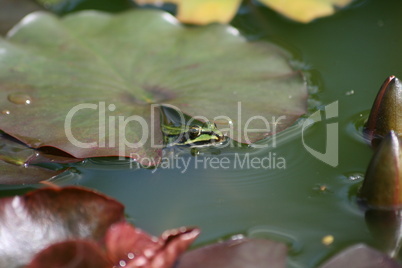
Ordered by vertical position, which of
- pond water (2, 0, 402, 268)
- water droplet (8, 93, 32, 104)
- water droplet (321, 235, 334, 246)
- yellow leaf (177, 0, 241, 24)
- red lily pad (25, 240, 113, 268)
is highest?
yellow leaf (177, 0, 241, 24)

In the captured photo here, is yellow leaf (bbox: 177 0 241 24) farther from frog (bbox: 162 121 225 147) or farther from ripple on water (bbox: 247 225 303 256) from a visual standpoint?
ripple on water (bbox: 247 225 303 256)

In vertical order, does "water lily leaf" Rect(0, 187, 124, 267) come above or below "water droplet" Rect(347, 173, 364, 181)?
above

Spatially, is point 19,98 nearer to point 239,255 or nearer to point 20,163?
point 20,163

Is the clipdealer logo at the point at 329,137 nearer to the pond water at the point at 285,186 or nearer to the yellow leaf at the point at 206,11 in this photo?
the pond water at the point at 285,186

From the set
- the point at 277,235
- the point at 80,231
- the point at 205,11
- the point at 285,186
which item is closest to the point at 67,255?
the point at 80,231

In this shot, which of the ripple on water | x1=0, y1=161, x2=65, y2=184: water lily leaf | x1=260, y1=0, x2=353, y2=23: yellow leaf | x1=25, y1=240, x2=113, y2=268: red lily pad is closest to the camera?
x1=25, y1=240, x2=113, y2=268: red lily pad

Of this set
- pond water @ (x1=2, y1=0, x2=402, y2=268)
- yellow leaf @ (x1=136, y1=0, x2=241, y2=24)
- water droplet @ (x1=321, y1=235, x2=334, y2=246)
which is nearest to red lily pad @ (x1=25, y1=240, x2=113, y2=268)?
pond water @ (x1=2, y1=0, x2=402, y2=268)

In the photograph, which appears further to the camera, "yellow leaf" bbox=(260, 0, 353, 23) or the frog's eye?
"yellow leaf" bbox=(260, 0, 353, 23)

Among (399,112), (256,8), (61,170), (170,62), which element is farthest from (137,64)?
(399,112)

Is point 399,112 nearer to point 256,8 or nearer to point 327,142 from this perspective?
point 327,142
